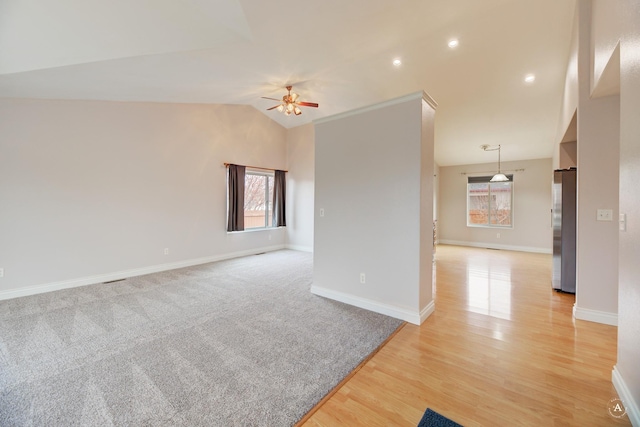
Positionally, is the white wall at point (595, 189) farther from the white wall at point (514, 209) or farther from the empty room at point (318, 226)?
the white wall at point (514, 209)

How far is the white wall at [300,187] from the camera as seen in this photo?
6.93m

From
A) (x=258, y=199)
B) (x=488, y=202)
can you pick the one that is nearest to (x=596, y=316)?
(x=488, y=202)

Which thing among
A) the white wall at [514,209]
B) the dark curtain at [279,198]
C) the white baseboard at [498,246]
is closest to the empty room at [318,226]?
the white wall at [514,209]

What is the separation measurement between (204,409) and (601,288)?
3.84 m

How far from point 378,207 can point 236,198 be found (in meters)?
3.97

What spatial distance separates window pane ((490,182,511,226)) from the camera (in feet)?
23.8

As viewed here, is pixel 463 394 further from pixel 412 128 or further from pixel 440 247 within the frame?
pixel 440 247

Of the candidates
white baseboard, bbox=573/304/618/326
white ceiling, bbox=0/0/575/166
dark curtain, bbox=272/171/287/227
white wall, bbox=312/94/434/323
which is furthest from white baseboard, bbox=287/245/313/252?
white baseboard, bbox=573/304/618/326

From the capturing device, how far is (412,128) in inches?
106

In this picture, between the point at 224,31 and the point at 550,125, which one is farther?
the point at 550,125

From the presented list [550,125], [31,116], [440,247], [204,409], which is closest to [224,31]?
[31,116]

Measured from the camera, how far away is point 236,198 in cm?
596

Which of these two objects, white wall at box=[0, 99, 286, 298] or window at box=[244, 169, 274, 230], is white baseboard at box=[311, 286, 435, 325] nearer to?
white wall at box=[0, 99, 286, 298]

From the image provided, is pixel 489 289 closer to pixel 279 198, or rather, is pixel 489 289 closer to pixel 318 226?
pixel 318 226
